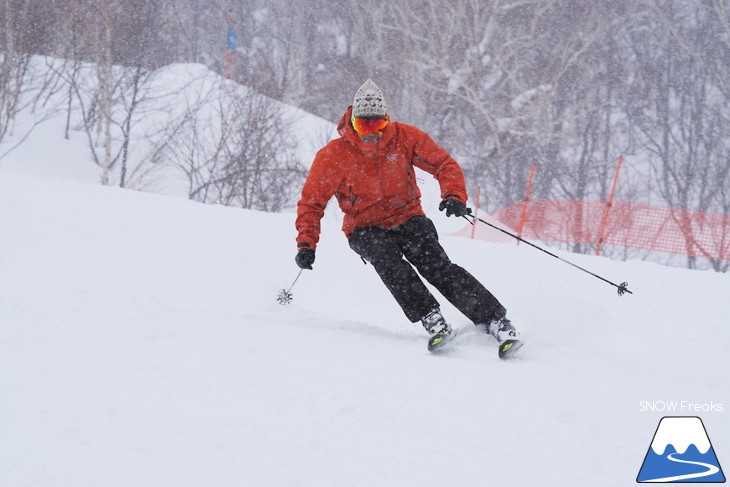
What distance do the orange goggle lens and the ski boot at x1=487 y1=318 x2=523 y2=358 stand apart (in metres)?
1.22

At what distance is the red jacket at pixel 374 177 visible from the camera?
387 cm

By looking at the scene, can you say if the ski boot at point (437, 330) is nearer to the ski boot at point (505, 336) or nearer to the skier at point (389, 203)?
the skier at point (389, 203)

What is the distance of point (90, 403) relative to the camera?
242 cm

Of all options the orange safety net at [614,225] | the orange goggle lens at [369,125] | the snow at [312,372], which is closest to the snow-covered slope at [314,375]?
the snow at [312,372]

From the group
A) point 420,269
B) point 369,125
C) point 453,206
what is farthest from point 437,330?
point 369,125

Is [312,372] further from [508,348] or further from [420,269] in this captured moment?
[420,269]

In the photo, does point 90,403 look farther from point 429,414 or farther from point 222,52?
point 222,52

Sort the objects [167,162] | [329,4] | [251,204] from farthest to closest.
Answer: [329,4] → [167,162] → [251,204]

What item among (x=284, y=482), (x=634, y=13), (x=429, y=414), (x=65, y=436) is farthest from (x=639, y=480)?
(x=634, y=13)

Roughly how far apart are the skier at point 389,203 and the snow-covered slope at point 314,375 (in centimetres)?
30

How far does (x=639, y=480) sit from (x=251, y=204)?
15.2 metres

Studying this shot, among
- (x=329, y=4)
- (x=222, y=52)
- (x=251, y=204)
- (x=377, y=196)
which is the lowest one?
(x=251, y=204)

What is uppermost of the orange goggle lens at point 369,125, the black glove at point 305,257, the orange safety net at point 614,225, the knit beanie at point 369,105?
the knit beanie at point 369,105

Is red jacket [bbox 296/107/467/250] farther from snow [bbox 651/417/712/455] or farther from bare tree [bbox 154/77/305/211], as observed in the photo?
bare tree [bbox 154/77/305/211]
